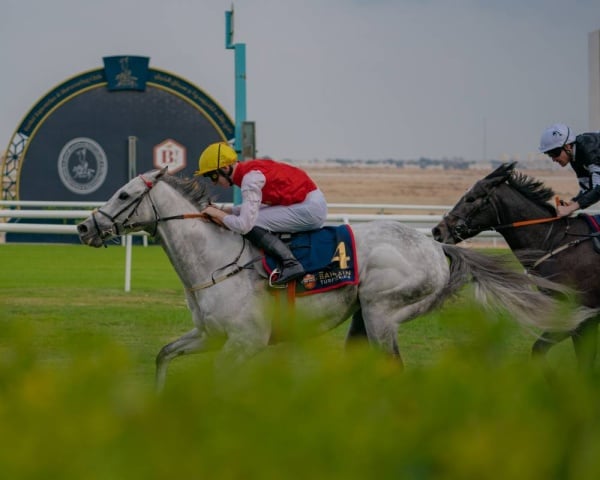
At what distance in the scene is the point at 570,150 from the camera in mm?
6902

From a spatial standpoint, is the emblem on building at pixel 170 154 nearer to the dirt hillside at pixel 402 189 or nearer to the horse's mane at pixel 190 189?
the dirt hillside at pixel 402 189

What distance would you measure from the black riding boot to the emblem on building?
1533cm

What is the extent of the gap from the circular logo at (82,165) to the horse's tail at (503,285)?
1532 centimetres

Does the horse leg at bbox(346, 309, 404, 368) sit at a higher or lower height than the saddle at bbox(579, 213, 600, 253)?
lower

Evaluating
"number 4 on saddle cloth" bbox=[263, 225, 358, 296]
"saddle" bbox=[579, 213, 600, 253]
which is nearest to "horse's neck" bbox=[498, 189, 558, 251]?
"saddle" bbox=[579, 213, 600, 253]

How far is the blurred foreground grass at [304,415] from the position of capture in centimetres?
153

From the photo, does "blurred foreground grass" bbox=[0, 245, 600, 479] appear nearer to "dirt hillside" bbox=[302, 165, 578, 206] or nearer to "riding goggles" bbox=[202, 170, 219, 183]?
"riding goggles" bbox=[202, 170, 219, 183]

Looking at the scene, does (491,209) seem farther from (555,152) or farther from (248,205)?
(248,205)

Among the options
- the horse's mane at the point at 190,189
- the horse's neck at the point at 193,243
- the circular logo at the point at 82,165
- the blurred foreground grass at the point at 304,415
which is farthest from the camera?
the circular logo at the point at 82,165

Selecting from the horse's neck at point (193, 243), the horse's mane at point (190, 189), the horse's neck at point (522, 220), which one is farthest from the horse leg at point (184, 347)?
the horse's neck at point (522, 220)

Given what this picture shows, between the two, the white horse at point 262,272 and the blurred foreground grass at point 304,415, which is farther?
the white horse at point 262,272

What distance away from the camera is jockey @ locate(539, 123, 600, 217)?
682 cm

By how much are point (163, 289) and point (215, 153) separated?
6445 millimetres

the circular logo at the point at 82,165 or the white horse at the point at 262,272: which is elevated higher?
the circular logo at the point at 82,165
